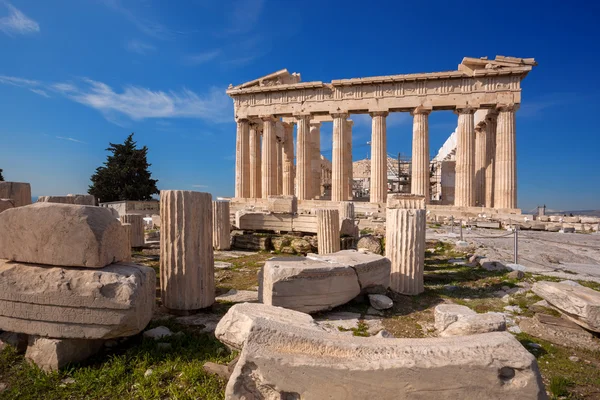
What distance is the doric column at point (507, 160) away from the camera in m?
17.7

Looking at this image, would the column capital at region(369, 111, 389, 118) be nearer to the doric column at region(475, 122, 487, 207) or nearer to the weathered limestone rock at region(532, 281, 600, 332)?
the doric column at region(475, 122, 487, 207)

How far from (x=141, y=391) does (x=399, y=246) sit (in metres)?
4.43

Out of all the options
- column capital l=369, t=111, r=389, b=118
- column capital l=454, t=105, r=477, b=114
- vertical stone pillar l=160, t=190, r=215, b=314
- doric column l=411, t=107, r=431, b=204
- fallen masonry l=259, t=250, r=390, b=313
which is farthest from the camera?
column capital l=369, t=111, r=389, b=118

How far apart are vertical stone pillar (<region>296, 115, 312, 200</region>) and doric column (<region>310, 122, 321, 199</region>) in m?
3.24

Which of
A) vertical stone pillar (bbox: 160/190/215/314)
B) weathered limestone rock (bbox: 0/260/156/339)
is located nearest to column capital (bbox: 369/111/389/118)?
vertical stone pillar (bbox: 160/190/215/314)

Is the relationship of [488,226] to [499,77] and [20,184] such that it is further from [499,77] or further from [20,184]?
[20,184]

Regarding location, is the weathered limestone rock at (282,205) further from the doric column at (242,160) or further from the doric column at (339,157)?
the doric column at (242,160)

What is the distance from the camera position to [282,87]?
845 inches

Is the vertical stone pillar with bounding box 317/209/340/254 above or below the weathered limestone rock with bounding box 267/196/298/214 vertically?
below

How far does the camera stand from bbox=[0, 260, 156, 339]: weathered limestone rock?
2.99m

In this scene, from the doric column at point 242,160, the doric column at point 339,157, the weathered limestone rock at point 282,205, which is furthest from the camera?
the doric column at point 242,160

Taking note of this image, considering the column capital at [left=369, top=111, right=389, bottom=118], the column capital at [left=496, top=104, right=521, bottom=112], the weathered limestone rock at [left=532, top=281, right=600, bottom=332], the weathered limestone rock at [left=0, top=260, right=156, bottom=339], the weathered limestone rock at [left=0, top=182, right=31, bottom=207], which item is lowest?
the weathered limestone rock at [left=532, top=281, right=600, bottom=332]

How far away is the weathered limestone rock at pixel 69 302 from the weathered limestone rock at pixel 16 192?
13.1 feet

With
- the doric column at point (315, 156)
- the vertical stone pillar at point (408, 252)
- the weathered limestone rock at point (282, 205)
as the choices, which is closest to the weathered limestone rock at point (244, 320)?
the vertical stone pillar at point (408, 252)
